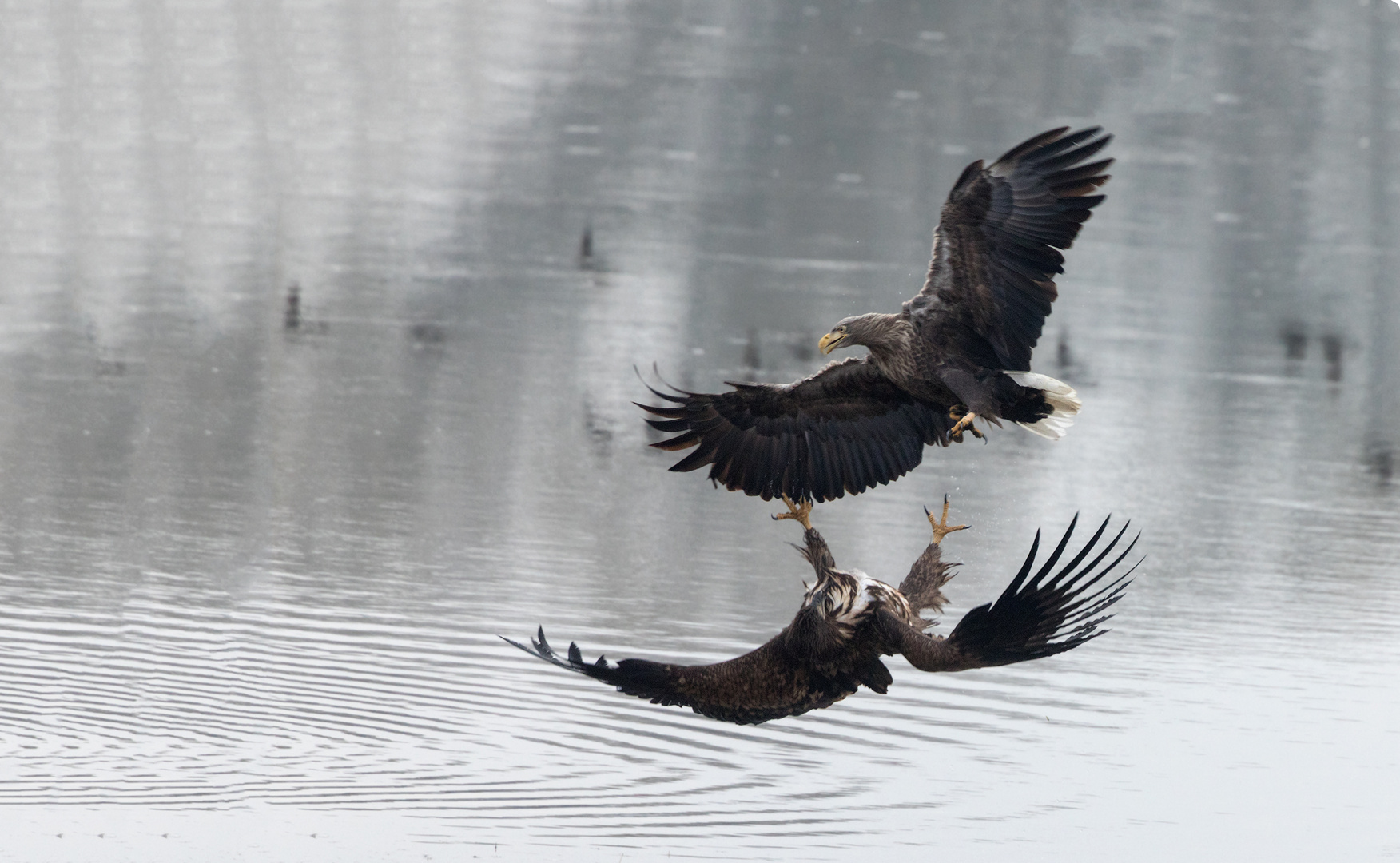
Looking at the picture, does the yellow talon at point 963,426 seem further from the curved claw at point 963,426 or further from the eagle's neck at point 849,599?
the eagle's neck at point 849,599

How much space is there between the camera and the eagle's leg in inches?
228

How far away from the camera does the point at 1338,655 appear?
8.14 m

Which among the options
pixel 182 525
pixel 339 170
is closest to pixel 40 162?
pixel 339 170

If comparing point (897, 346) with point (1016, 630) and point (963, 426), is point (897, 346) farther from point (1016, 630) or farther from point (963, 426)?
point (1016, 630)

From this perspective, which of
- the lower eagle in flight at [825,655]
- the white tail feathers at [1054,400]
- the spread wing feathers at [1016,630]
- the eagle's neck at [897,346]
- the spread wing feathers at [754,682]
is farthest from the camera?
the eagle's neck at [897,346]

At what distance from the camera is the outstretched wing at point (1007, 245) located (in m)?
5.77

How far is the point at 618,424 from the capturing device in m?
12.5

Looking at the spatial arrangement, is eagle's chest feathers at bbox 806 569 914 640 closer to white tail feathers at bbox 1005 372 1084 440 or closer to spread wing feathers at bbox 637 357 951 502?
white tail feathers at bbox 1005 372 1084 440

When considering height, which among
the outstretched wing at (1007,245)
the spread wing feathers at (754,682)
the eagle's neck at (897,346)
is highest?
the outstretched wing at (1007,245)

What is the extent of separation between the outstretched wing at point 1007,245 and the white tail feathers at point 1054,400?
0.08 meters

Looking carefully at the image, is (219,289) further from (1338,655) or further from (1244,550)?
(1338,655)

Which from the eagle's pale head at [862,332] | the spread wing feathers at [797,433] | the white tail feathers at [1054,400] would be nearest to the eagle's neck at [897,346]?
the eagle's pale head at [862,332]

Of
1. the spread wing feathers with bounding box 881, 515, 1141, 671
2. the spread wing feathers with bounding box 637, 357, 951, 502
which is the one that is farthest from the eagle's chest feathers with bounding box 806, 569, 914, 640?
the spread wing feathers with bounding box 637, 357, 951, 502

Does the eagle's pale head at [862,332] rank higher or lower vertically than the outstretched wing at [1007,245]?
lower
